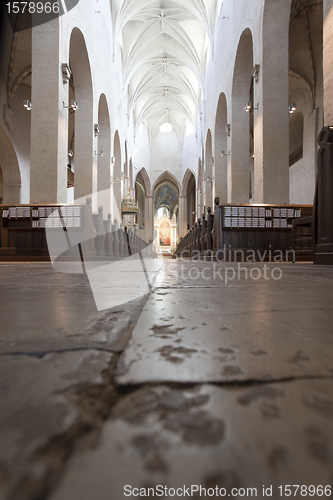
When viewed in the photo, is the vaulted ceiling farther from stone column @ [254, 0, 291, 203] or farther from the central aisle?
the central aisle

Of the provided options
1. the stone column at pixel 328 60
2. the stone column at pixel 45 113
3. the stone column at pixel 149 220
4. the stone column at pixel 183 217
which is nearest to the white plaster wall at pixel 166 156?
the stone column at pixel 183 217

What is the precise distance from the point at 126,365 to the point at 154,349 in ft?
0.23

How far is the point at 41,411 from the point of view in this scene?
254 millimetres

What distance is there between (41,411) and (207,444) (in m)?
0.14

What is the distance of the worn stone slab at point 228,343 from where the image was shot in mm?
338

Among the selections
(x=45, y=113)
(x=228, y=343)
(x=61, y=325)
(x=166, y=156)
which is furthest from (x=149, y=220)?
(x=228, y=343)

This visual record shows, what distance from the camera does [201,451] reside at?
209 mm

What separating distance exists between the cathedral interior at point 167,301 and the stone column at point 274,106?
32mm

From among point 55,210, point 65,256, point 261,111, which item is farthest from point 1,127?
point 261,111

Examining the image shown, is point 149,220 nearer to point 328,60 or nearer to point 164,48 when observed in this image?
point 164,48

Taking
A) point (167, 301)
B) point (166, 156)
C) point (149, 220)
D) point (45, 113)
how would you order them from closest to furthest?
point (167, 301)
point (45, 113)
point (149, 220)
point (166, 156)

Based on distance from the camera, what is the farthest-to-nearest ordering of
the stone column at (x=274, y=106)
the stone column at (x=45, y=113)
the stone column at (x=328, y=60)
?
the stone column at (x=274, y=106), the stone column at (x=45, y=113), the stone column at (x=328, y=60)

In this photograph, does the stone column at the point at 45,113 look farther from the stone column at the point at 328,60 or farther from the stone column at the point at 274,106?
the stone column at the point at 328,60

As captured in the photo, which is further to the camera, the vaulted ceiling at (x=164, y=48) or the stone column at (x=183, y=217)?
the stone column at (x=183, y=217)
